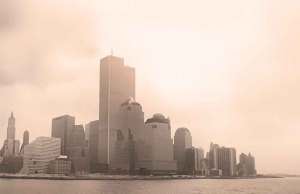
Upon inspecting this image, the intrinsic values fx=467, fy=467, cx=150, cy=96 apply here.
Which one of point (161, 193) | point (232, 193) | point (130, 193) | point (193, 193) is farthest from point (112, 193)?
point (232, 193)

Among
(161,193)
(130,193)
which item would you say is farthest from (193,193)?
(130,193)

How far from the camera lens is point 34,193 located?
565 ft

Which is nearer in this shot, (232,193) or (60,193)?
(60,193)

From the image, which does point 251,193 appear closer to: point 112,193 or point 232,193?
point 232,193

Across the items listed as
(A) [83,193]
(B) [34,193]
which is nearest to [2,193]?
(B) [34,193]

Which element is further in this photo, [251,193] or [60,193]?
[251,193]

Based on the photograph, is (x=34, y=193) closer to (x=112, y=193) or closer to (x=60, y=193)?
(x=60, y=193)

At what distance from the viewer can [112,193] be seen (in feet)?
595

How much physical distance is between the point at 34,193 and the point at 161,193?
4937 cm

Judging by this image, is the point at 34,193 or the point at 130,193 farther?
the point at 130,193

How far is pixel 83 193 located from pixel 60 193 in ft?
28.0

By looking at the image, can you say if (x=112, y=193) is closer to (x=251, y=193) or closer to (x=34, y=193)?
(x=34, y=193)

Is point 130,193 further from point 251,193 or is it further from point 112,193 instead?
point 251,193

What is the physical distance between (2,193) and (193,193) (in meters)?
74.6
